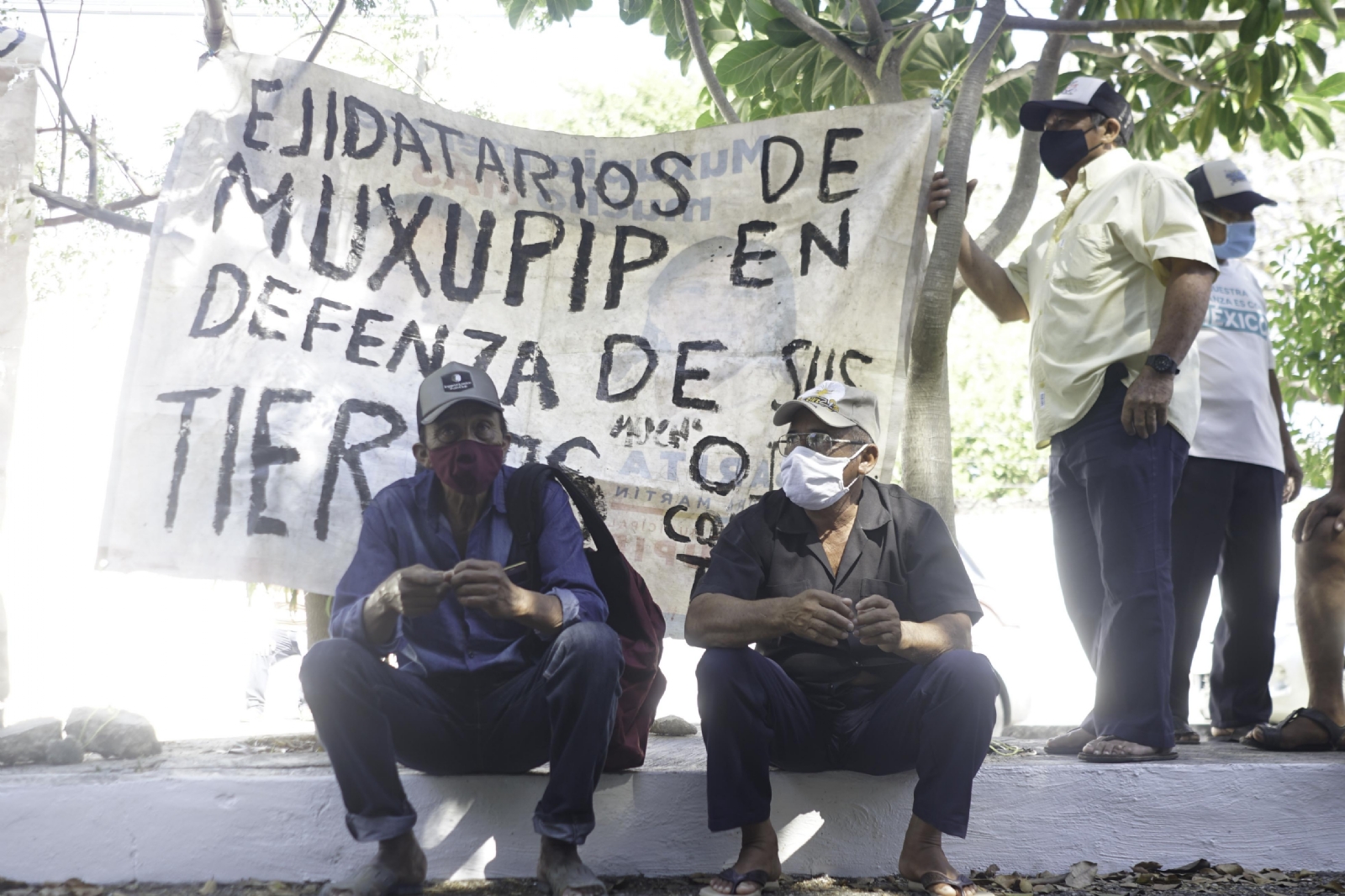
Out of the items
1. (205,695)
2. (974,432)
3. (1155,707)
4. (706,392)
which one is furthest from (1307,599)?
(974,432)

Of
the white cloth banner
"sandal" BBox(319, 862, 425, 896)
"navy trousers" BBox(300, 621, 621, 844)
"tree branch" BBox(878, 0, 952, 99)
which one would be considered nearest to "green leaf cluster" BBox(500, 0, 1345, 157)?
"tree branch" BBox(878, 0, 952, 99)

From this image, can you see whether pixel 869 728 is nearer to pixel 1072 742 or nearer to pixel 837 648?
pixel 837 648

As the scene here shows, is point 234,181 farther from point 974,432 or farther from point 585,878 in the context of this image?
point 974,432

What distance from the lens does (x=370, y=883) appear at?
2973 mm

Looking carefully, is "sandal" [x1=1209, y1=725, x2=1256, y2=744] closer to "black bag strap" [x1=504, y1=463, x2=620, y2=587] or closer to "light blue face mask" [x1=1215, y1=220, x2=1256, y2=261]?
"light blue face mask" [x1=1215, y1=220, x2=1256, y2=261]

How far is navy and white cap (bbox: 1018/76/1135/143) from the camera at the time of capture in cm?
400

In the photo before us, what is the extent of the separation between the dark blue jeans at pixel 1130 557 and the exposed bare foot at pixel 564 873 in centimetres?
169

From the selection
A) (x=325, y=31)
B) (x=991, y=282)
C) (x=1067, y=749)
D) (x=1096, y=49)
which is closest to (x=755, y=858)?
(x=1067, y=749)

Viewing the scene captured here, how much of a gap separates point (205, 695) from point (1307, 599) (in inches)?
397

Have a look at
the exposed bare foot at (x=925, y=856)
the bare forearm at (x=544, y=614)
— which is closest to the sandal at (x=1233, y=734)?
the exposed bare foot at (x=925, y=856)

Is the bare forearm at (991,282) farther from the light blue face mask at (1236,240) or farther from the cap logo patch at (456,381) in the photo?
the cap logo patch at (456,381)

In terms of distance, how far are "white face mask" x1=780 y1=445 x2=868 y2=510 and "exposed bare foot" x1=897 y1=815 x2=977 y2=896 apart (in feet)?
2.96

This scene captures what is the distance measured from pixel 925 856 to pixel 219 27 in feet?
12.6

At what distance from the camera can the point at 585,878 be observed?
2.99 meters
